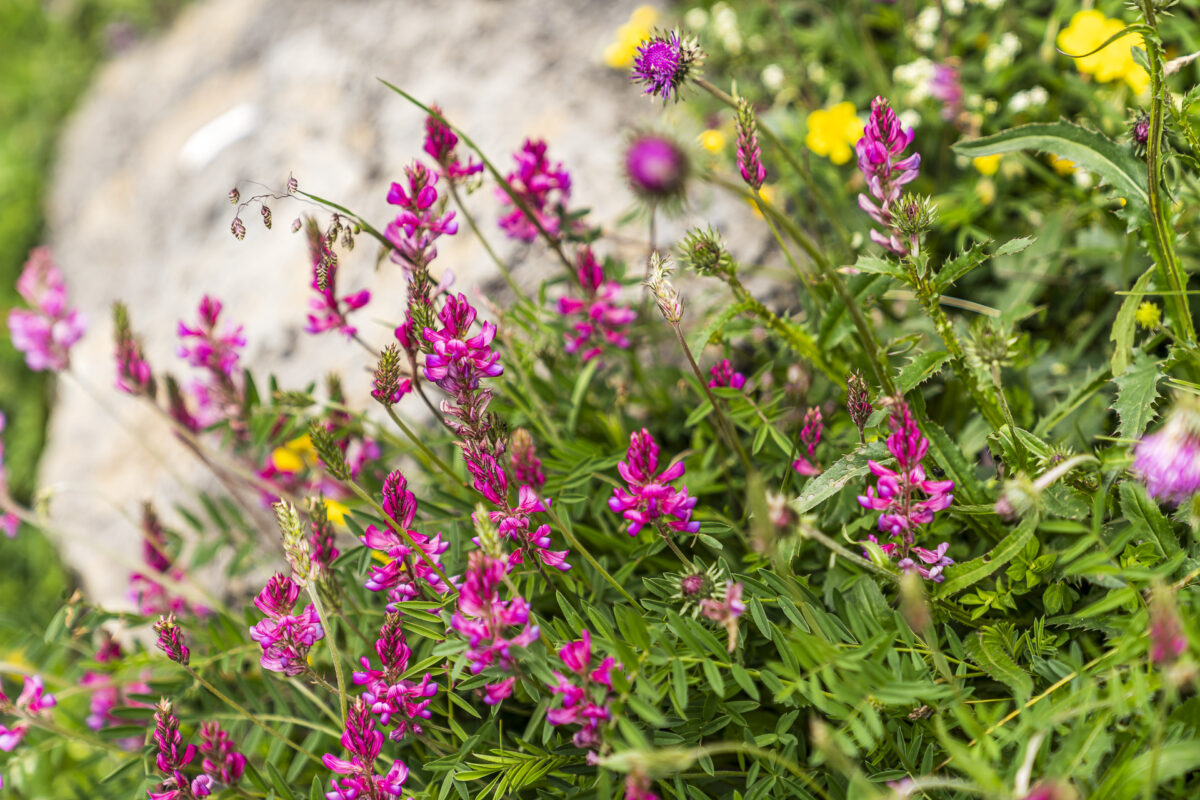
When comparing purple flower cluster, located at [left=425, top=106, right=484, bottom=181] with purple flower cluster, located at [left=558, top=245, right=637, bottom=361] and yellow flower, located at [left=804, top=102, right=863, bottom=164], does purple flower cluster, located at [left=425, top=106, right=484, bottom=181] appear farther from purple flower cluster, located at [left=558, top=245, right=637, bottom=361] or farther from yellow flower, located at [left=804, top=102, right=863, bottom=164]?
yellow flower, located at [left=804, top=102, right=863, bottom=164]

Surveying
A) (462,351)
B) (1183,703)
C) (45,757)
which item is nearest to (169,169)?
(45,757)

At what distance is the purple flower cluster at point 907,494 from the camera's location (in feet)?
4.04

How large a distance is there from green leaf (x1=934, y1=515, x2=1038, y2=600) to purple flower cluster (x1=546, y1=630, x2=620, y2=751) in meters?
0.56

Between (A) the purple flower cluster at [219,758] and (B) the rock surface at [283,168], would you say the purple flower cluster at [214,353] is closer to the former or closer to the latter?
(B) the rock surface at [283,168]

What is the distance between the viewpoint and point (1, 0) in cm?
591

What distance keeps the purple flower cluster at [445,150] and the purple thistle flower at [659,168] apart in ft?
2.09

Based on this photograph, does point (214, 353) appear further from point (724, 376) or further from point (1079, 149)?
point (1079, 149)

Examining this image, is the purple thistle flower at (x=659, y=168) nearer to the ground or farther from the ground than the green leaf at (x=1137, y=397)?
farther from the ground

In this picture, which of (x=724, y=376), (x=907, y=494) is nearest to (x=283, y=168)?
(x=724, y=376)

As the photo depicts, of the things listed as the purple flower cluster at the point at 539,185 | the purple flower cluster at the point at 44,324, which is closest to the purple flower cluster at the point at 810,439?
the purple flower cluster at the point at 539,185

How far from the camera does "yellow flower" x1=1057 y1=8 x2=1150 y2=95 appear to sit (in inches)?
83.4

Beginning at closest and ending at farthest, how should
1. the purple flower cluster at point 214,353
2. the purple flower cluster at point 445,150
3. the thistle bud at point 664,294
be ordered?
the thistle bud at point 664,294 < the purple flower cluster at point 445,150 < the purple flower cluster at point 214,353

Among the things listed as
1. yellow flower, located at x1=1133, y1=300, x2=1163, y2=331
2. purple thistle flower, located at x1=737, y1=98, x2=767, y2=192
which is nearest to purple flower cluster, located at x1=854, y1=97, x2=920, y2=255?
purple thistle flower, located at x1=737, y1=98, x2=767, y2=192

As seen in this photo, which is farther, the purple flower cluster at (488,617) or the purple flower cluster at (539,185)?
the purple flower cluster at (539,185)
